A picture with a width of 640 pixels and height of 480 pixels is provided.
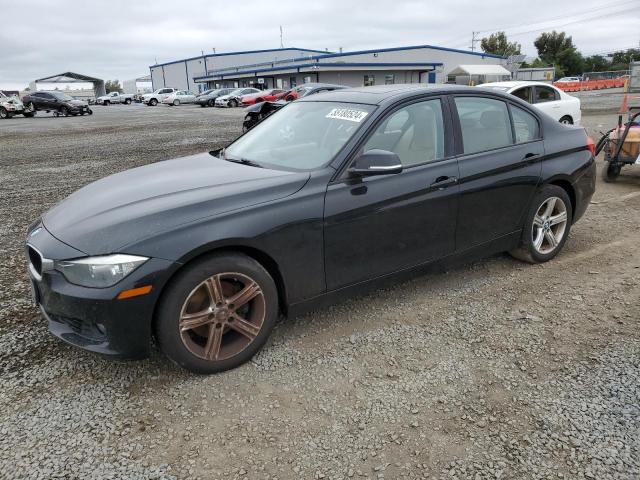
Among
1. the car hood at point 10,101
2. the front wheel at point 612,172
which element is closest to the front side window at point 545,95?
the front wheel at point 612,172

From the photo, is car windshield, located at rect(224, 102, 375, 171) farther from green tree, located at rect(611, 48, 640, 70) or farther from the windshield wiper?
green tree, located at rect(611, 48, 640, 70)

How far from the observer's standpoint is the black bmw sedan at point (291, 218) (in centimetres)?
265

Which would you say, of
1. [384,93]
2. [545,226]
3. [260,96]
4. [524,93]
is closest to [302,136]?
[384,93]

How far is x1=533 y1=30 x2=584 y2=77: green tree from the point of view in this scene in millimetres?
83875

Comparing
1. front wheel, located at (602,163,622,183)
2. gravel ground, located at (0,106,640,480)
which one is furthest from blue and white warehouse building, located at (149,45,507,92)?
gravel ground, located at (0,106,640,480)

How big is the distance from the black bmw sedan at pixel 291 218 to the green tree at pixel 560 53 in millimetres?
89581

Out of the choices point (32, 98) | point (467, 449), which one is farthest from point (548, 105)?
point (32, 98)

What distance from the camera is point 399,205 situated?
3.38 m

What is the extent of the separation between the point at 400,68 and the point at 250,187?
2178 inches

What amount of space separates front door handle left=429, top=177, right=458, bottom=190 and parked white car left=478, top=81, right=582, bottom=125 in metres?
7.78

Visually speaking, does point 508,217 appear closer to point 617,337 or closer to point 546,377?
point 617,337

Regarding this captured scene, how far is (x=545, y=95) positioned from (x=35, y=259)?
37.2 feet

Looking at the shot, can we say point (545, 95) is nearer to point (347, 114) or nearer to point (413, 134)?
point (413, 134)

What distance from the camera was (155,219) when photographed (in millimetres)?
2727
